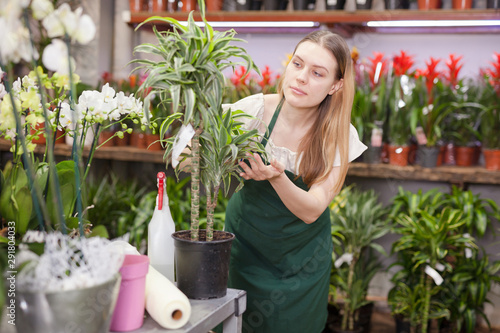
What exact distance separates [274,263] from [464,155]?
1.91 meters

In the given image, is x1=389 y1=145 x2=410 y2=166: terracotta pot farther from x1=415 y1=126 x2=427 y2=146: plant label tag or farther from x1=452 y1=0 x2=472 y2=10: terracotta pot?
x1=452 y1=0 x2=472 y2=10: terracotta pot

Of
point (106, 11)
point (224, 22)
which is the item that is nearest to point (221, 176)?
point (224, 22)

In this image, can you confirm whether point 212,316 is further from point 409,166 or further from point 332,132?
point 409,166

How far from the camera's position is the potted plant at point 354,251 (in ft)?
9.09

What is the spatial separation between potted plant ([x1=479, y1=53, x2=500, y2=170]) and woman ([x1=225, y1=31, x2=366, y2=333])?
1526 millimetres

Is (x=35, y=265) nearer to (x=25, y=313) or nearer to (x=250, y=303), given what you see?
(x=25, y=313)

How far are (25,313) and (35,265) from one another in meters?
0.07

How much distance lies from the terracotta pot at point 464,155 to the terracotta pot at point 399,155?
349mm

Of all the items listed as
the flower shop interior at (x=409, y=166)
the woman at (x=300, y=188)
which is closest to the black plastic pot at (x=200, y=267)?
the woman at (x=300, y=188)

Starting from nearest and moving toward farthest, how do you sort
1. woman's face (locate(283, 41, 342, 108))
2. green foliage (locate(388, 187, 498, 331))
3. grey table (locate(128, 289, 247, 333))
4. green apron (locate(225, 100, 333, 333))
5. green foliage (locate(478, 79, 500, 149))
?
grey table (locate(128, 289, 247, 333))
woman's face (locate(283, 41, 342, 108))
green apron (locate(225, 100, 333, 333))
green foliage (locate(388, 187, 498, 331))
green foliage (locate(478, 79, 500, 149))

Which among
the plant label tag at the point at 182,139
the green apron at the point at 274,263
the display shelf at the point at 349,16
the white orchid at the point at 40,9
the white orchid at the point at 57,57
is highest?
the display shelf at the point at 349,16

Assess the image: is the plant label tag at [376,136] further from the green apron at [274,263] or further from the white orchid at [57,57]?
the white orchid at [57,57]

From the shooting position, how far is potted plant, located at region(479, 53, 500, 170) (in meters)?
2.92

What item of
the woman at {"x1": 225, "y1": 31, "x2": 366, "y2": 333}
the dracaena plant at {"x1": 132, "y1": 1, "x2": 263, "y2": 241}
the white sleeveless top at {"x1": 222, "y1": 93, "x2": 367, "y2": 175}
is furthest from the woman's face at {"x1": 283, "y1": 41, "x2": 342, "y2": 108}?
the dracaena plant at {"x1": 132, "y1": 1, "x2": 263, "y2": 241}
